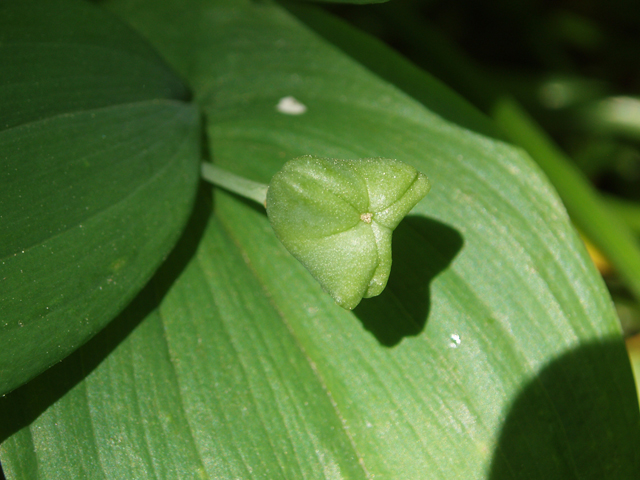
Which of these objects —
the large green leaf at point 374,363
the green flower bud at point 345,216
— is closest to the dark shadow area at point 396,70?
the large green leaf at point 374,363

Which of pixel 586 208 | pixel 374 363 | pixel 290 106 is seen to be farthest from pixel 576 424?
pixel 290 106

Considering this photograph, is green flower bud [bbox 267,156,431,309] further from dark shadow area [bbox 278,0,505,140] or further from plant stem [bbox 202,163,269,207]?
dark shadow area [bbox 278,0,505,140]

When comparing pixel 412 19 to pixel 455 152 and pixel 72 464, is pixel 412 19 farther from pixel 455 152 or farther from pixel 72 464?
pixel 72 464

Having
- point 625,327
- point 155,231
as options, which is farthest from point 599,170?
point 155,231

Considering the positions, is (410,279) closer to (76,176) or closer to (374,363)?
(374,363)

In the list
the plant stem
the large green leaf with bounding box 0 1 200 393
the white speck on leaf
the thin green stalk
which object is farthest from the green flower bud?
the thin green stalk

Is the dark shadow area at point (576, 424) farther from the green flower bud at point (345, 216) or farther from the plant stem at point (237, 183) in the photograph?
the plant stem at point (237, 183)
